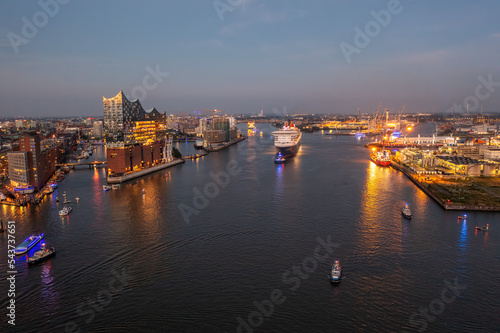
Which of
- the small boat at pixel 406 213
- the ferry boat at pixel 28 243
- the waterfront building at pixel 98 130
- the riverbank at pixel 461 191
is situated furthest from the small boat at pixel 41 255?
the waterfront building at pixel 98 130

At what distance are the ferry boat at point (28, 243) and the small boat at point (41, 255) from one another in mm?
430

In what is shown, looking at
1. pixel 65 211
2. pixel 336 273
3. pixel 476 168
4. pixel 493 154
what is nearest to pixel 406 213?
pixel 336 273

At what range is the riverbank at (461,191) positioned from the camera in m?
9.44

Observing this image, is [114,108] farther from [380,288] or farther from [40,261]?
[380,288]

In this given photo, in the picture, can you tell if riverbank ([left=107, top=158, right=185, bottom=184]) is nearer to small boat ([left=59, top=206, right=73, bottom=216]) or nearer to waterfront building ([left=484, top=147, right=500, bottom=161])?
small boat ([left=59, top=206, right=73, bottom=216])

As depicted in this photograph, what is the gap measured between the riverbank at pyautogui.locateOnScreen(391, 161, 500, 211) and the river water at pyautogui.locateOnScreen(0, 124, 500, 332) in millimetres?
437

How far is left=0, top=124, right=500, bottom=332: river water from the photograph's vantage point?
185 inches

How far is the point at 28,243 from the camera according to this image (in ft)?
22.5

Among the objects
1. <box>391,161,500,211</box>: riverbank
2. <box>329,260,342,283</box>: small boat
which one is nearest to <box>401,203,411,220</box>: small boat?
<box>391,161,500,211</box>: riverbank

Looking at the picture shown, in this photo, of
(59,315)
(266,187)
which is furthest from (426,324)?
(266,187)

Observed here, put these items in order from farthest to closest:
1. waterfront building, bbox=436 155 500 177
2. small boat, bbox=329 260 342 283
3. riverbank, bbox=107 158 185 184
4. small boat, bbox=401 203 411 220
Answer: waterfront building, bbox=436 155 500 177 < riverbank, bbox=107 158 185 184 < small boat, bbox=401 203 411 220 < small boat, bbox=329 260 342 283

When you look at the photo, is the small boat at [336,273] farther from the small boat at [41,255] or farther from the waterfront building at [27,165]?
the waterfront building at [27,165]

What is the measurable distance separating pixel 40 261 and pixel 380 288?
18.6ft

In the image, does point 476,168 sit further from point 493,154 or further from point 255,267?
point 255,267
